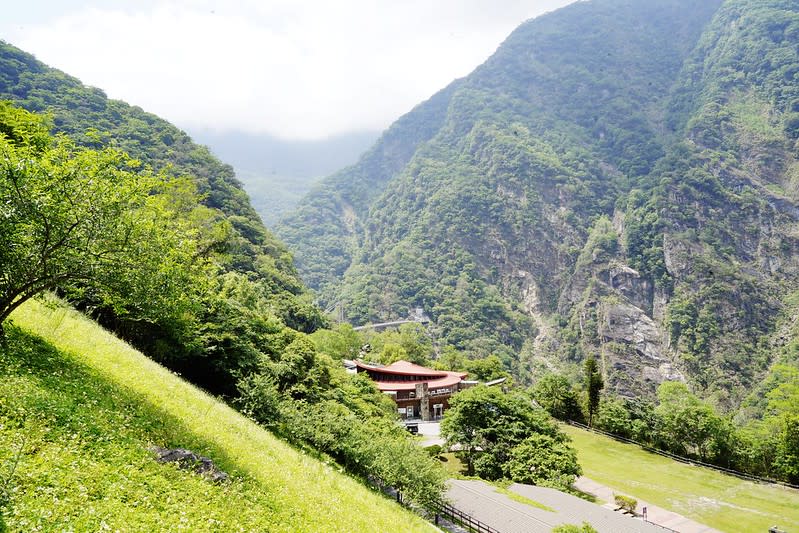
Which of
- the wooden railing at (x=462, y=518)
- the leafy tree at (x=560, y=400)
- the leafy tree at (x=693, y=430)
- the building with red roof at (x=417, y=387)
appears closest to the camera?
the wooden railing at (x=462, y=518)

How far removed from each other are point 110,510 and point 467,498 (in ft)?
87.3

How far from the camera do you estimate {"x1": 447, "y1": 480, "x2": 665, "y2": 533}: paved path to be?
25.3 metres

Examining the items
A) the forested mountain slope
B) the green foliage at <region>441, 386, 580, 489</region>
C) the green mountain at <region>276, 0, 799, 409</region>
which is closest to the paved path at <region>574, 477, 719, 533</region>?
the green foliage at <region>441, 386, 580, 489</region>

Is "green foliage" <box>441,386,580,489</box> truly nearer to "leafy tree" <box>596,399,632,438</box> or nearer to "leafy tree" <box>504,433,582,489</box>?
"leafy tree" <box>504,433,582,489</box>

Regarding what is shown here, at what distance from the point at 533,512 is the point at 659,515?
16.7m

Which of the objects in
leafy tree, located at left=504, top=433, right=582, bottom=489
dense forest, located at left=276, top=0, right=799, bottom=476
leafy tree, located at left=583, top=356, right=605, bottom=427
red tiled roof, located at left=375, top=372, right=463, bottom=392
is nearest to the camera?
leafy tree, located at left=504, top=433, right=582, bottom=489

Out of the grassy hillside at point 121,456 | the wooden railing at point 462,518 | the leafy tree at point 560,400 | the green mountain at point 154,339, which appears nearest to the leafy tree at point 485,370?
the leafy tree at point 560,400

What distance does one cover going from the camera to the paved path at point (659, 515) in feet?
110

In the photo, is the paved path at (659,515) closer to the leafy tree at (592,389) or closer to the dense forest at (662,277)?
the leafy tree at (592,389)

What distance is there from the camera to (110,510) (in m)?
7.67

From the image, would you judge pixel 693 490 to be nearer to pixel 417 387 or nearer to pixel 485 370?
pixel 417 387

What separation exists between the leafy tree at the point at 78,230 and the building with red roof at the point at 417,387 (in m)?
49.1

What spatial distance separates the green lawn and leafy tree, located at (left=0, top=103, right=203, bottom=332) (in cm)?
4463

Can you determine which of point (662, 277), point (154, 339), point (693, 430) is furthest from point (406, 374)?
point (662, 277)
